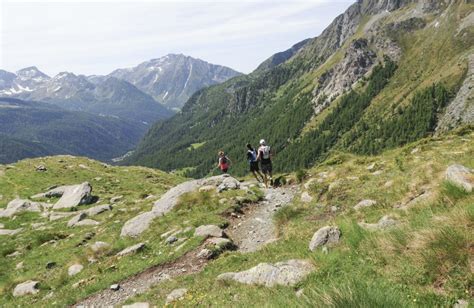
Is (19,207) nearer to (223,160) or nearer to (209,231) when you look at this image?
(223,160)

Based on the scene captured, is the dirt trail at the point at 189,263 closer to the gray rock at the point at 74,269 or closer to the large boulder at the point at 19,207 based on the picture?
the gray rock at the point at 74,269

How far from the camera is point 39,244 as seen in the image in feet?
93.6

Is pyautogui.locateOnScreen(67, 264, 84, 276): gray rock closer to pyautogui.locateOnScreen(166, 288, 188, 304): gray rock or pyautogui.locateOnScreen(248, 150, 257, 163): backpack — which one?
pyautogui.locateOnScreen(166, 288, 188, 304): gray rock

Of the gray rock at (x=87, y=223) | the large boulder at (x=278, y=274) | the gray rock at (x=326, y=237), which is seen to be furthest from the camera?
the gray rock at (x=87, y=223)

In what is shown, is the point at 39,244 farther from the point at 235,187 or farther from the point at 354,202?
the point at 354,202

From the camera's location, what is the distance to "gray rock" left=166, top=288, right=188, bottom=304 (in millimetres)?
12552

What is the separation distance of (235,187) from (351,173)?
864 centimetres

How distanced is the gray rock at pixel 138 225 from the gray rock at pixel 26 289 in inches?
224

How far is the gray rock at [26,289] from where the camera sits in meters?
19.4

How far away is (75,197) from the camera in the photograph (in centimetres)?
4109

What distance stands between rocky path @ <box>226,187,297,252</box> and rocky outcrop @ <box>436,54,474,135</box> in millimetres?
142149

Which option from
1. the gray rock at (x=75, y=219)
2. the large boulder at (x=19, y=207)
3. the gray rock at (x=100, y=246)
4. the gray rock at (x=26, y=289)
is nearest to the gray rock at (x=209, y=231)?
the gray rock at (x=100, y=246)

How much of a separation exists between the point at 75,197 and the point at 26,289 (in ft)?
73.7

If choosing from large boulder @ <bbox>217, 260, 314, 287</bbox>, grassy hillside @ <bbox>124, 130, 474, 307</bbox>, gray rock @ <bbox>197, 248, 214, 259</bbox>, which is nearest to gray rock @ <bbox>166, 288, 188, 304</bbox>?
grassy hillside @ <bbox>124, 130, 474, 307</bbox>
